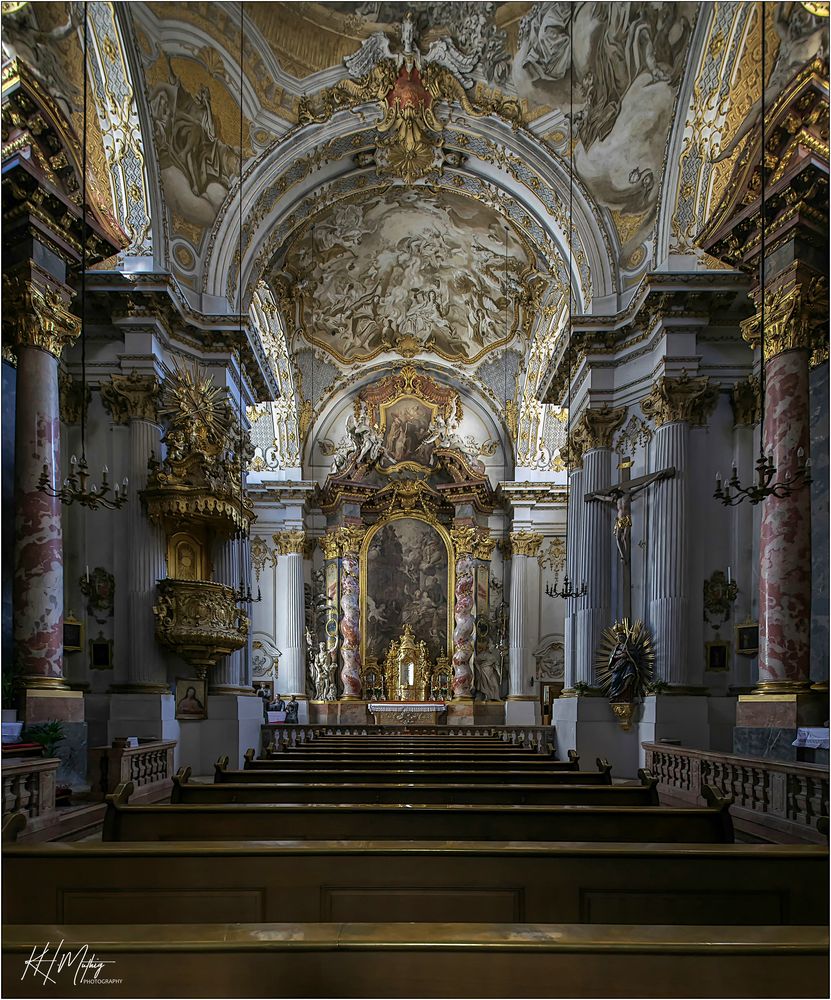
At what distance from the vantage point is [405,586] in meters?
25.2

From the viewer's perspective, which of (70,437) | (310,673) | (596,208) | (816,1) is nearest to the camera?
(816,1)

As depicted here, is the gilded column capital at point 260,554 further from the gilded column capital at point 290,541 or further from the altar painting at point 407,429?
the altar painting at point 407,429

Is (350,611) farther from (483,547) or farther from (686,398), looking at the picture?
(686,398)

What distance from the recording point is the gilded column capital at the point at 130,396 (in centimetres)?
1387

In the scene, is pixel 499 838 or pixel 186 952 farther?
pixel 499 838

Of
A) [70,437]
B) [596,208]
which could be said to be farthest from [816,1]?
[70,437]

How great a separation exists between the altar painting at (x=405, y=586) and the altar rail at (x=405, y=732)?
5.08 meters

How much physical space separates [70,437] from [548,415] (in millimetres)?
15179

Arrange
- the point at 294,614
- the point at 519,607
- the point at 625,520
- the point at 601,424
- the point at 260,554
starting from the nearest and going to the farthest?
the point at 625,520
the point at 601,424
the point at 294,614
the point at 519,607
the point at 260,554

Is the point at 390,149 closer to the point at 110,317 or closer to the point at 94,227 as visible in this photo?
the point at 110,317

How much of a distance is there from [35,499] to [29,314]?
7.05ft

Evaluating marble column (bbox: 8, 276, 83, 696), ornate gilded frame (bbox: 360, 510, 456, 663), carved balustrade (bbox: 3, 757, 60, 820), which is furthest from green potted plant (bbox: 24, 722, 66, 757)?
ornate gilded frame (bbox: 360, 510, 456, 663)

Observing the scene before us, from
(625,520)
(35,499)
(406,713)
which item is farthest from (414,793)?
(406,713)

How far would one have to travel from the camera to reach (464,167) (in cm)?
1731
